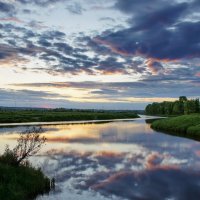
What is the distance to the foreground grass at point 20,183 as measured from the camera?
65.6 feet

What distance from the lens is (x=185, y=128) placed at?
77.8m

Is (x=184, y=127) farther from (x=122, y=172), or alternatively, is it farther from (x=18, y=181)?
(x=18, y=181)

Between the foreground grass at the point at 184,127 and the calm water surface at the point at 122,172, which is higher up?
the foreground grass at the point at 184,127

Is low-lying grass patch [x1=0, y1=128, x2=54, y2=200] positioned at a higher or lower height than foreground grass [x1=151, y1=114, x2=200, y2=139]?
lower

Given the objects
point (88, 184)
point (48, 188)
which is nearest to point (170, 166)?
point (88, 184)

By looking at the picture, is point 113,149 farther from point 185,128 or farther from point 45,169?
point 185,128

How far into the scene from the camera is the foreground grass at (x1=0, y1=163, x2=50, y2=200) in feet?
65.6

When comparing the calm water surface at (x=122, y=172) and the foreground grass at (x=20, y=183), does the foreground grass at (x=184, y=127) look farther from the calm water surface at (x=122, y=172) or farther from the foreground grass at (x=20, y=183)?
the foreground grass at (x=20, y=183)

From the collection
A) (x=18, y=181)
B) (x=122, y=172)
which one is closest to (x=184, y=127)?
(x=122, y=172)

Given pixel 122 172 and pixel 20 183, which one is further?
pixel 122 172

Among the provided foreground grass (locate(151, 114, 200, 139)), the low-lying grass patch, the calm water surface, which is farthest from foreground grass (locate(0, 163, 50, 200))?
foreground grass (locate(151, 114, 200, 139))

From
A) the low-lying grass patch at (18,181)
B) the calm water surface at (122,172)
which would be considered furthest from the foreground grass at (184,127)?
the low-lying grass patch at (18,181)

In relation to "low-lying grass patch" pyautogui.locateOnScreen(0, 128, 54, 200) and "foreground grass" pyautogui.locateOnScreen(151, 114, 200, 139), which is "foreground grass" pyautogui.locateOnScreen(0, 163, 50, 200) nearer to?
"low-lying grass patch" pyautogui.locateOnScreen(0, 128, 54, 200)

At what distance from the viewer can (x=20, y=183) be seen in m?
21.9
